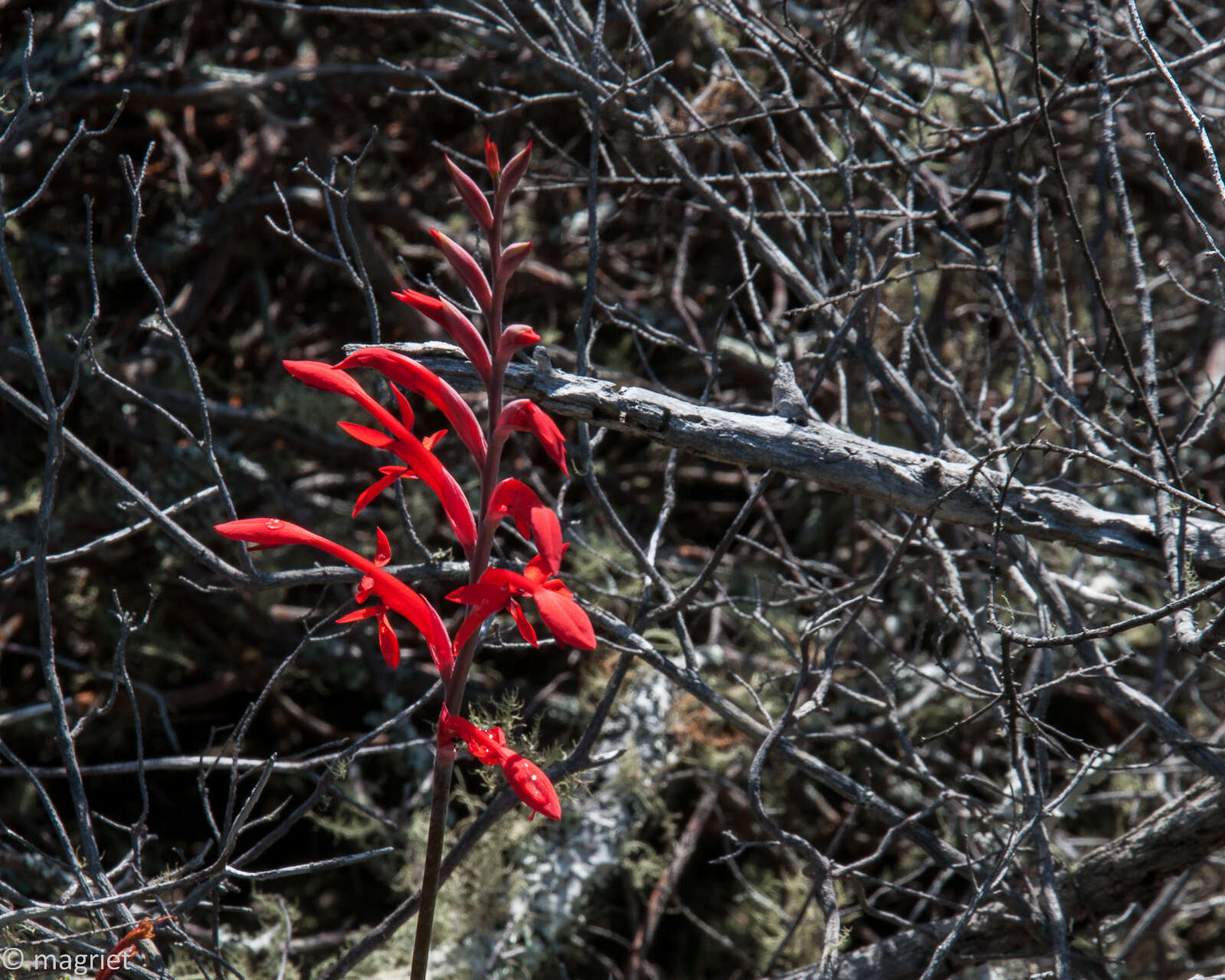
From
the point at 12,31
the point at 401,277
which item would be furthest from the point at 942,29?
the point at 12,31

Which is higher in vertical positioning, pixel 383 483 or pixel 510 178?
pixel 510 178

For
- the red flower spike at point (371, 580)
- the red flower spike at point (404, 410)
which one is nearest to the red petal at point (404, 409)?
the red flower spike at point (404, 410)

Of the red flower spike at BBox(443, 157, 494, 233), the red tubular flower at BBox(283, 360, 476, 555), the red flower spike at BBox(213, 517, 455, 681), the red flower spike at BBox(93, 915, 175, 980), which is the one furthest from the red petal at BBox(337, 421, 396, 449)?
the red flower spike at BBox(93, 915, 175, 980)

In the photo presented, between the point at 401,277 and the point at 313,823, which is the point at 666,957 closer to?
the point at 313,823

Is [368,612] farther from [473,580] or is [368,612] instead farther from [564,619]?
[564,619]

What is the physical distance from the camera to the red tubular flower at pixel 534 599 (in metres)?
0.77

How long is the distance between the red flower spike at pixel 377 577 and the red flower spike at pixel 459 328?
210mm

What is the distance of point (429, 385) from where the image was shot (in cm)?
93

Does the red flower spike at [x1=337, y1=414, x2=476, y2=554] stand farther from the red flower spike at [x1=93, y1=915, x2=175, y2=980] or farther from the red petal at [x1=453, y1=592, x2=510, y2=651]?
the red flower spike at [x1=93, y1=915, x2=175, y2=980]

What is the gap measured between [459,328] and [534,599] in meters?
0.27

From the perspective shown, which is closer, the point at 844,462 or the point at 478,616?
the point at 478,616

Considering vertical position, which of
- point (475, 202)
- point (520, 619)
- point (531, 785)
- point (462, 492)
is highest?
point (475, 202)

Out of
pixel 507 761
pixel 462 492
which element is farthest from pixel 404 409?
pixel 507 761

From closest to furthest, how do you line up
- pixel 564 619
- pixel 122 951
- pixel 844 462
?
pixel 564 619
pixel 122 951
pixel 844 462
